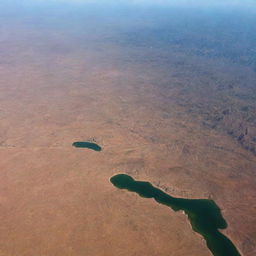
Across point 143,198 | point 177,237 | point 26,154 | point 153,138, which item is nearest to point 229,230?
point 177,237

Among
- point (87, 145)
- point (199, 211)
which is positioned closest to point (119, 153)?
point (87, 145)

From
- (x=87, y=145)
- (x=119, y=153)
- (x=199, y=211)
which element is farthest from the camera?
(x=87, y=145)

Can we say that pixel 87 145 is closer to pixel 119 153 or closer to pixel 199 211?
pixel 119 153

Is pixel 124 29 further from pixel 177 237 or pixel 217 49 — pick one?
pixel 177 237

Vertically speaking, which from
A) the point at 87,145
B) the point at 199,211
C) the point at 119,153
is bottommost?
the point at 87,145

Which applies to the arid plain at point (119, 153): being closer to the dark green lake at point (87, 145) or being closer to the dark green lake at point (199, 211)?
the dark green lake at point (199, 211)

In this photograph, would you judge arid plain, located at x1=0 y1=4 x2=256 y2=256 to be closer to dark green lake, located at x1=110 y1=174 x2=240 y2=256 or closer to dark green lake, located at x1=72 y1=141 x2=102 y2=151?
dark green lake, located at x1=110 y1=174 x2=240 y2=256
